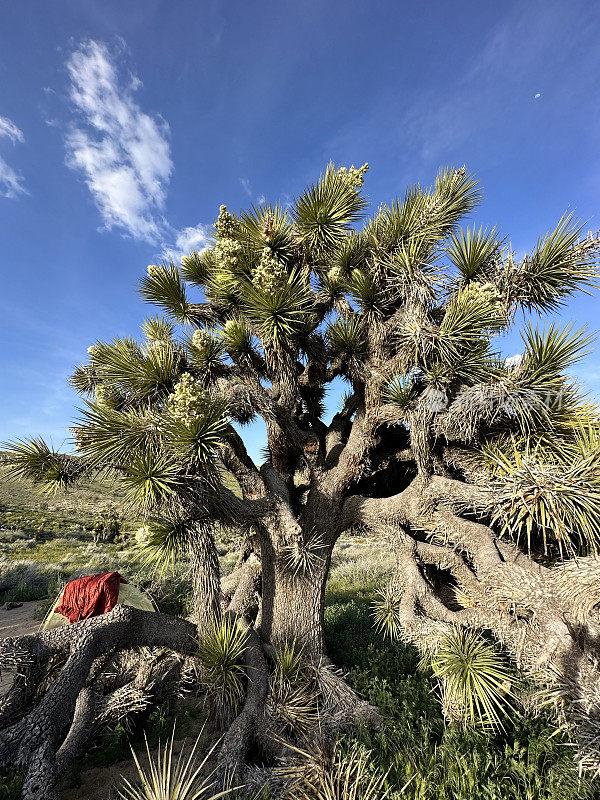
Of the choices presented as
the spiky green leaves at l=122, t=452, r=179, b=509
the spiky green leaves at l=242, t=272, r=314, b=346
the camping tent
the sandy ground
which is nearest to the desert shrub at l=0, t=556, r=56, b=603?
the sandy ground

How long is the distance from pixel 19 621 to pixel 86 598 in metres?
5.95

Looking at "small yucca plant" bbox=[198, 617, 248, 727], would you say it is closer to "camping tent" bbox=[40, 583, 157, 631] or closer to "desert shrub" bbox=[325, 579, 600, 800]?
"desert shrub" bbox=[325, 579, 600, 800]

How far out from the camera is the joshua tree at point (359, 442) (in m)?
3.28

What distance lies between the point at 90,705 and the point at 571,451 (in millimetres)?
6194

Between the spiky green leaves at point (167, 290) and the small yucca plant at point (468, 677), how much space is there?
→ 570 centimetres

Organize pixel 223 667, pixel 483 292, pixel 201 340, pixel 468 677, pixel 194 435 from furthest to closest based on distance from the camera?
pixel 201 340
pixel 483 292
pixel 223 667
pixel 194 435
pixel 468 677

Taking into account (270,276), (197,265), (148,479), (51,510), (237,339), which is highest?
(51,510)

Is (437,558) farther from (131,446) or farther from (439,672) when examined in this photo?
(131,446)

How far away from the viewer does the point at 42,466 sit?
3.92 meters

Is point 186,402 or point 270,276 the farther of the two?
point 270,276

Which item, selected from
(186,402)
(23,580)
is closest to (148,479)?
(186,402)

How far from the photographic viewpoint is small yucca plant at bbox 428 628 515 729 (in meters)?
3.17

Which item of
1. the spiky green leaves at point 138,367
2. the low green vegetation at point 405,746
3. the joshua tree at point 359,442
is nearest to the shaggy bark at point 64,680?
the joshua tree at point 359,442

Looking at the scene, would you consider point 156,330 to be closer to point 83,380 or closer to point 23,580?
point 83,380
